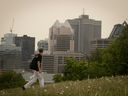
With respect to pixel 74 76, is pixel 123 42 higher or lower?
higher

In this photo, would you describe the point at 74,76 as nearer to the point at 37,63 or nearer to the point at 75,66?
the point at 75,66

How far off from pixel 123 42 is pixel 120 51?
1.33 meters

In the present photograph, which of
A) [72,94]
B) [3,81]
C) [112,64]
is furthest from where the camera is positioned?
[3,81]

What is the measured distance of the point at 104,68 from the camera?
214 ft

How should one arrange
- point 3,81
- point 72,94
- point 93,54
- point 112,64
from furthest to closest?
point 93,54, point 3,81, point 112,64, point 72,94

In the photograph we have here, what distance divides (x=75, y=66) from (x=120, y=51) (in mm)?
13314

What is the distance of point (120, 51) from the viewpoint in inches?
2319

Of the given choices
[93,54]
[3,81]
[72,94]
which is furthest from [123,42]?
[72,94]

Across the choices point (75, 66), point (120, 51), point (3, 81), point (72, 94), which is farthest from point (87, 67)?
point (72, 94)

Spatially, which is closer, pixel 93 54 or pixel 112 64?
pixel 112 64

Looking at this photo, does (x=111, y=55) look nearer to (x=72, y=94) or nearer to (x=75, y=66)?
(x=75, y=66)

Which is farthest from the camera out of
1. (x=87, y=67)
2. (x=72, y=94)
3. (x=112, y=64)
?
(x=87, y=67)

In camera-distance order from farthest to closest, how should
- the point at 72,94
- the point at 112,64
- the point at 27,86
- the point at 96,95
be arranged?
the point at 112,64, the point at 27,86, the point at 72,94, the point at 96,95

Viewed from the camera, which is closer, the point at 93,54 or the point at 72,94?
the point at 72,94
